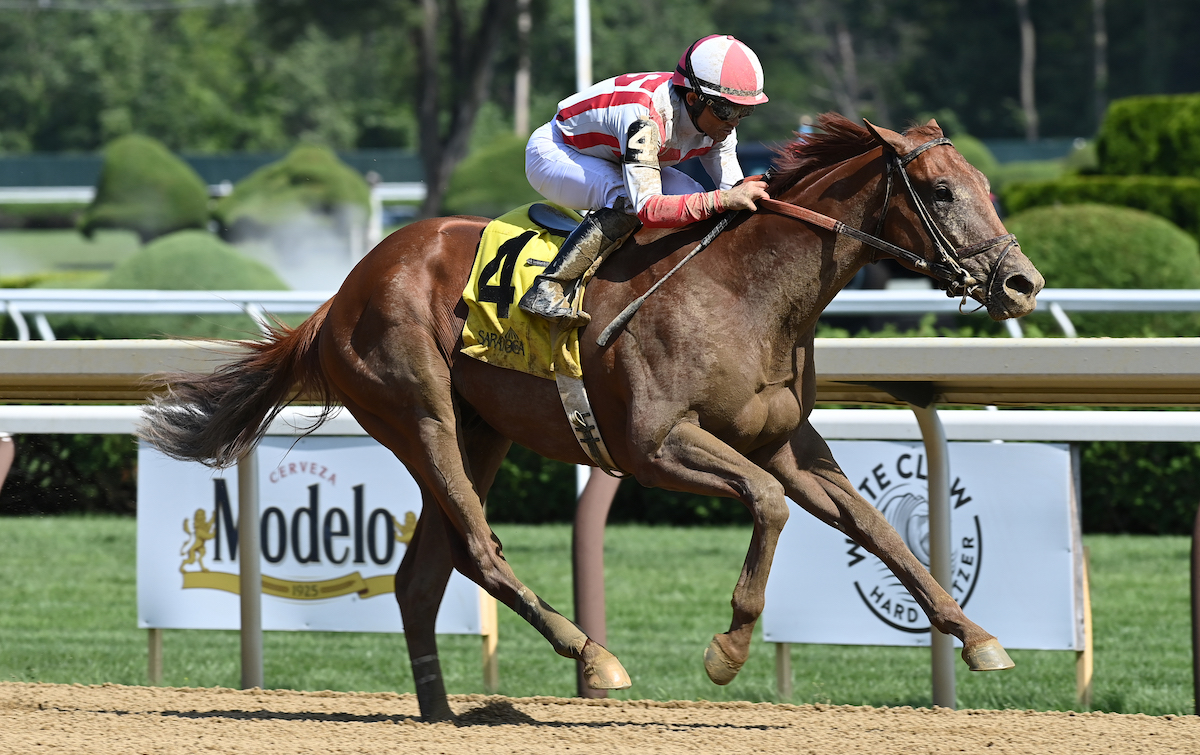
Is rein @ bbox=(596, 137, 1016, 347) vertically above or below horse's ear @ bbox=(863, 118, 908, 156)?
below

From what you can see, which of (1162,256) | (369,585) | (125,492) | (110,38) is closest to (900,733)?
(369,585)

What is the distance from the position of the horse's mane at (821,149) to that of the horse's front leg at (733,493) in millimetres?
714

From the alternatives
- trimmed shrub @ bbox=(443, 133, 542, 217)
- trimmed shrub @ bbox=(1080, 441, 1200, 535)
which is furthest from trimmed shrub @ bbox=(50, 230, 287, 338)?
trimmed shrub @ bbox=(443, 133, 542, 217)

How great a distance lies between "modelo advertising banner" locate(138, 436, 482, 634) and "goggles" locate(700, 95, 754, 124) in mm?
1966

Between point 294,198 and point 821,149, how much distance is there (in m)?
24.5

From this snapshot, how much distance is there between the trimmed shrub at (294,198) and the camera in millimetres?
27453

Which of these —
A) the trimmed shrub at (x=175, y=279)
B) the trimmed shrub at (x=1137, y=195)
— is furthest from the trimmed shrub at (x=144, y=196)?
the trimmed shrub at (x=1137, y=195)

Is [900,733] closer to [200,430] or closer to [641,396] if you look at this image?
[641,396]

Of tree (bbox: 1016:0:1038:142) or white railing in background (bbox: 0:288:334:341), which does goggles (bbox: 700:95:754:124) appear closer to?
white railing in background (bbox: 0:288:334:341)

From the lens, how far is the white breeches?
3.93 m

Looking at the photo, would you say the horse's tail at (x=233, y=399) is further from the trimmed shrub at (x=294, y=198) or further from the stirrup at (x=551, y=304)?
the trimmed shrub at (x=294, y=198)

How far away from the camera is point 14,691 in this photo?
4.64 m

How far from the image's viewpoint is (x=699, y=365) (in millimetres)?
3674

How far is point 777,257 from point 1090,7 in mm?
44370
